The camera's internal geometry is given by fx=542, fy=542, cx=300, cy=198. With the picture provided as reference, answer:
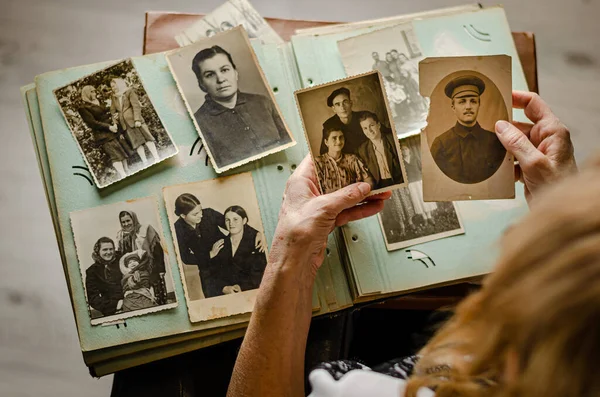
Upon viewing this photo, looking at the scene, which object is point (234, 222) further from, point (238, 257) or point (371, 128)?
point (371, 128)

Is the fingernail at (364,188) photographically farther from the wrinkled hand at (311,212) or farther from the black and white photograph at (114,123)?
the black and white photograph at (114,123)

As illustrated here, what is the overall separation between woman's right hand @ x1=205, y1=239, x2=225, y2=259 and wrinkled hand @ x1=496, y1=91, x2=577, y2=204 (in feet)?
1.78

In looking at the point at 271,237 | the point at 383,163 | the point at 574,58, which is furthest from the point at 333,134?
the point at 574,58

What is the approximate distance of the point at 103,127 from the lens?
1058 mm

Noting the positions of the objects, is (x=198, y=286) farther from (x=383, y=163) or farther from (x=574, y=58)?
(x=574, y=58)

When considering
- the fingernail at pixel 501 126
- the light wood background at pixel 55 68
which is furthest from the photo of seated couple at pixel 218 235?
the light wood background at pixel 55 68

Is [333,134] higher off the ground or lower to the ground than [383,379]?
higher

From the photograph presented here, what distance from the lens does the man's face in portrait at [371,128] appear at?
93cm

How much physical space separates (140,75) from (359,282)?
0.59 meters

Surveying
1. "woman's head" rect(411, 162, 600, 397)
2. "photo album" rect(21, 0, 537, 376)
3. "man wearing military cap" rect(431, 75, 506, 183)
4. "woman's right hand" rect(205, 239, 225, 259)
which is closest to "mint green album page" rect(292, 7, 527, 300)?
"photo album" rect(21, 0, 537, 376)

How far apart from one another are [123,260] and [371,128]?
1.71 feet

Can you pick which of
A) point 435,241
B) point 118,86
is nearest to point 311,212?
point 435,241

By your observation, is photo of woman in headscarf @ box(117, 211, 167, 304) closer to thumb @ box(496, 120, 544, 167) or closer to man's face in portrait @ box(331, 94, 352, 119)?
man's face in portrait @ box(331, 94, 352, 119)

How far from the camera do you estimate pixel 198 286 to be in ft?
3.32
